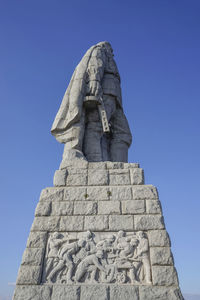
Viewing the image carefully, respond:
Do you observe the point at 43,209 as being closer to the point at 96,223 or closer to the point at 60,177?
the point at 60,177

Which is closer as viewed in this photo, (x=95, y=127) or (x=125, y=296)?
(x=125, y=296)

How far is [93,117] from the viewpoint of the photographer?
6.91 metres

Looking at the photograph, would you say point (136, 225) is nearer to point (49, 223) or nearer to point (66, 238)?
point (66, 238)

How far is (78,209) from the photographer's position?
484 cm

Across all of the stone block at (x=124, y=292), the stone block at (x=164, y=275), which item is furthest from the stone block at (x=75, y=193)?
the stone block at (x=164, y=275)

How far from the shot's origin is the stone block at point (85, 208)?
478cm

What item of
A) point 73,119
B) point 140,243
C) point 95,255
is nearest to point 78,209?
point 95,255

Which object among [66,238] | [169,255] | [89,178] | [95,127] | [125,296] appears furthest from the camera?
[95,127]

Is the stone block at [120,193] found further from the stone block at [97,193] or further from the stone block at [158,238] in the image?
the stone block at [158,238]

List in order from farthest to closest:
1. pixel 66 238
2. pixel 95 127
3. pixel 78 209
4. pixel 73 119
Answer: pixel 95 127
pixel 73 119
pixel 78 209
pixel 66 238

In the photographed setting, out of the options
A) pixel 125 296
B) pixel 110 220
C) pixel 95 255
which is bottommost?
pixel 125 296

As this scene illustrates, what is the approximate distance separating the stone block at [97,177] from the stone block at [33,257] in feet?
5.37

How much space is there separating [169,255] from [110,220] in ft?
3.82

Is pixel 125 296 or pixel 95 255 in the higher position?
pixel 95 255
